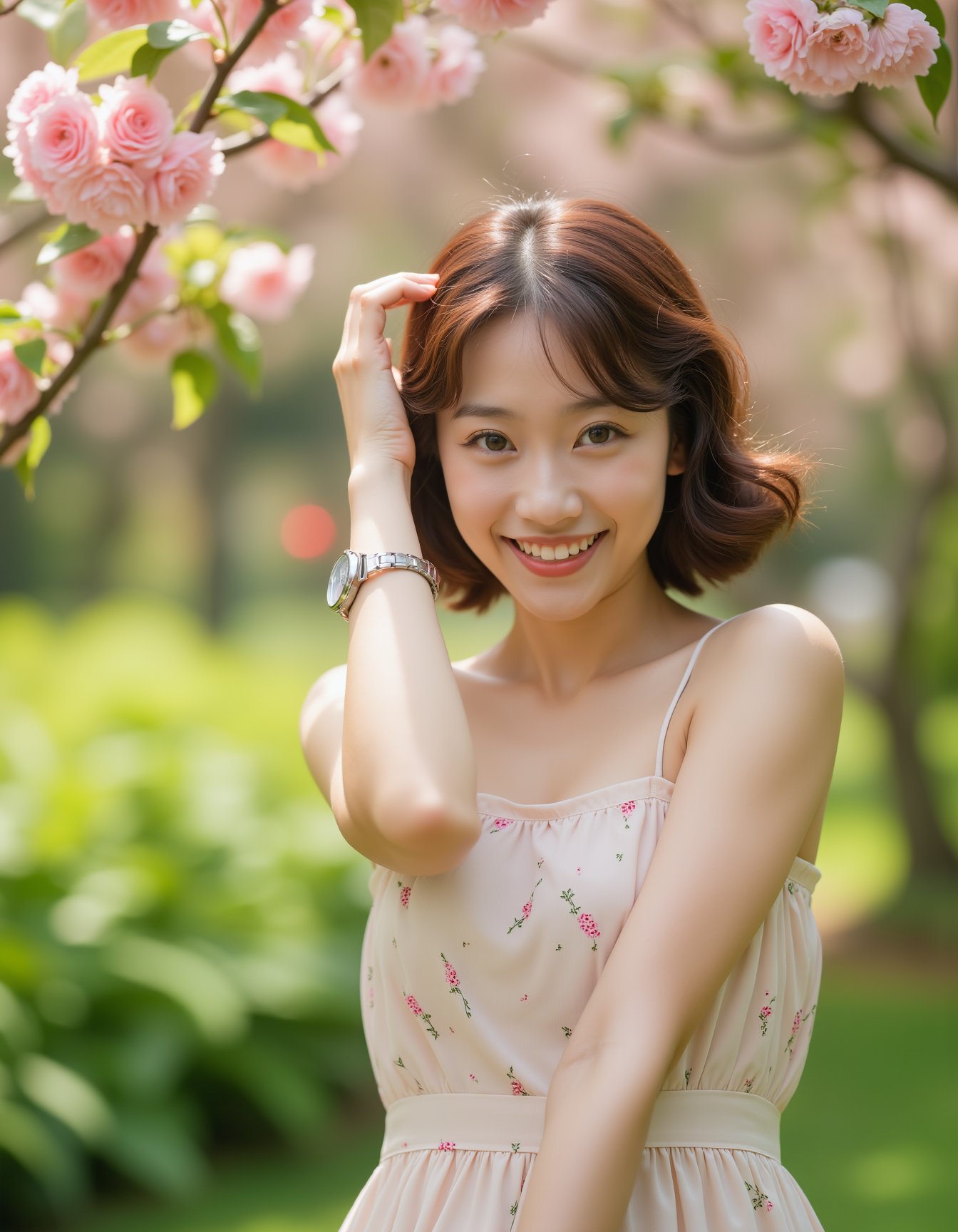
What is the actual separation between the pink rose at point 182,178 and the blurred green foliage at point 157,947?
2.74m

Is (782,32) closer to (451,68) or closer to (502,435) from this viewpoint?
(502,435)

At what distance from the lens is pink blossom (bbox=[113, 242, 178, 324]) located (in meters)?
2.09

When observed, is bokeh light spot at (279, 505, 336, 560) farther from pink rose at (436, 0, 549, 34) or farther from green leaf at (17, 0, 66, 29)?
pink rose at (436, 0, 549, 34)

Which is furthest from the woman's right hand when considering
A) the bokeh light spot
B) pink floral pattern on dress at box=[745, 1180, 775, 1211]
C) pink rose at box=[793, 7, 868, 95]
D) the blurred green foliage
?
the bokeh light spot

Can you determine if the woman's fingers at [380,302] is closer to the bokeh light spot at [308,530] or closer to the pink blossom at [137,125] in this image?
the pink blossom at [137,125]

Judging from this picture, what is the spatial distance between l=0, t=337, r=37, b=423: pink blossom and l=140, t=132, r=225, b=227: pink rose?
12.6 inches

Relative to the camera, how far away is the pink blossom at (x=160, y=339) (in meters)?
2.17

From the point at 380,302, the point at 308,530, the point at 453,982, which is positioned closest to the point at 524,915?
the point at 453,982

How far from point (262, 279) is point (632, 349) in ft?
2.52

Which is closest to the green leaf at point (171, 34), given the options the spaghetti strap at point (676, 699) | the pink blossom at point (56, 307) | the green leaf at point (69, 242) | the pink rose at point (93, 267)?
the green leaf at point (69, 242)

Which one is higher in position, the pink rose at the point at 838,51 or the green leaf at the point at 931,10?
the green leaf at the point at 931,10

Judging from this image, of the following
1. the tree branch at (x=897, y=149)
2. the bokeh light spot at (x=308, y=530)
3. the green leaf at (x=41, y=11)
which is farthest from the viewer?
the bokeh light spot at (x=308, y=530)

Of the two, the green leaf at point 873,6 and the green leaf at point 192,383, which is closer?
the green leaf at point 873,6

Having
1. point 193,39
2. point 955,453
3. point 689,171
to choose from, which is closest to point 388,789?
point 193,39
